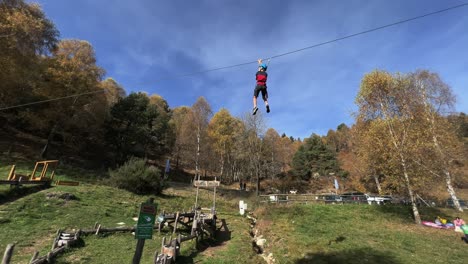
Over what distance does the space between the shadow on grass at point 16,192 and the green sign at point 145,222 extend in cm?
1314

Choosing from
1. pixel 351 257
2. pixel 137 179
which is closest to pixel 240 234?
pixel 351 257

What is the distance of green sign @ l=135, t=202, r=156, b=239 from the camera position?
5922 millimetres

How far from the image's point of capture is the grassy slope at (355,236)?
11.2 meters

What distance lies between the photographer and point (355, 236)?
48.0ft

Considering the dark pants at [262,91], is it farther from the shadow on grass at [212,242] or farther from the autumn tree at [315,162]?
the autumn tree at [315,162]

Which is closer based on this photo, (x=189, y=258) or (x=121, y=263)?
(x=121, y=263)

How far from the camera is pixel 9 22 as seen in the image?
749 inches

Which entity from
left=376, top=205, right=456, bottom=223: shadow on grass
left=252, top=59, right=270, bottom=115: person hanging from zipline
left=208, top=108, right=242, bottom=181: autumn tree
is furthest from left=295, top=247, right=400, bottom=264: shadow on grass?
left=208, top=108, right=242, bottom=181: autumn tree

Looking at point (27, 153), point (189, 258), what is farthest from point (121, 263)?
point (27, 153)

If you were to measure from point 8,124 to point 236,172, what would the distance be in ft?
125

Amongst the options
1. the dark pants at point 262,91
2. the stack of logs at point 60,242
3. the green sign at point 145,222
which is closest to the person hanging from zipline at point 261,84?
the dark pants at point 262,91

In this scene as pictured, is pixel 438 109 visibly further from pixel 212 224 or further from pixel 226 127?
pixel 226 127

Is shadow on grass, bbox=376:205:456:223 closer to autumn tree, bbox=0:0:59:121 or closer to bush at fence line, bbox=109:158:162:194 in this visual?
bush at fence line, bbox=109:158:162:194

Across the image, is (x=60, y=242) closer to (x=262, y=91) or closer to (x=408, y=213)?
(x=262, y=91)
